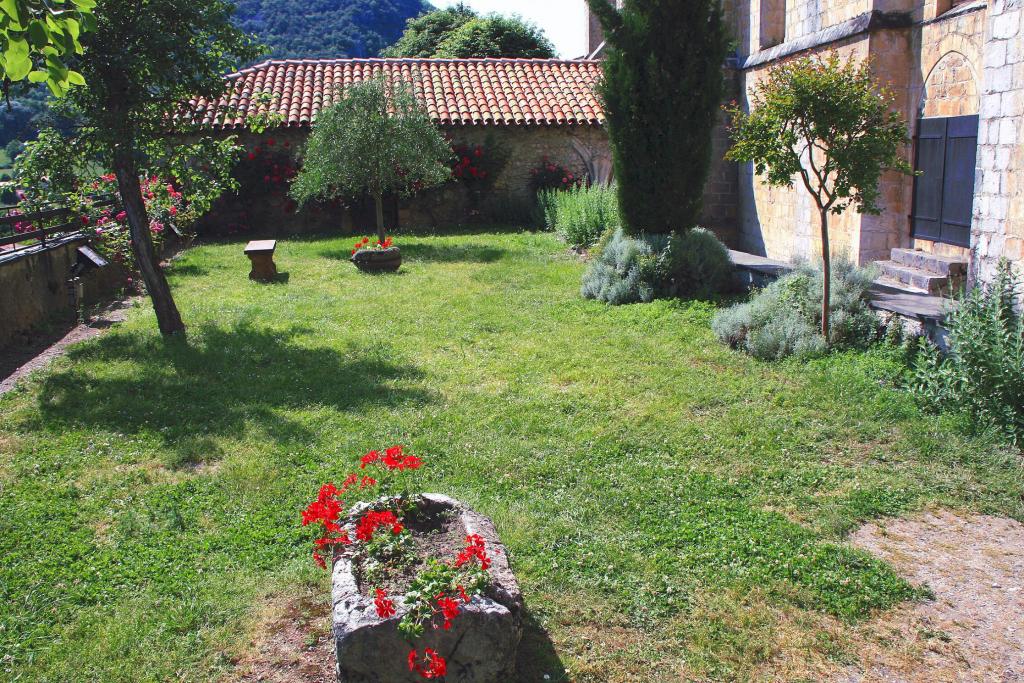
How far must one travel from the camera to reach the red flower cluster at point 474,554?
320 centimetres

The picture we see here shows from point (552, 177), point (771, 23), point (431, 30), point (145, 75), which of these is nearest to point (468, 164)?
point (552, 177)

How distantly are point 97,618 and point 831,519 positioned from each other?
3.84 metres

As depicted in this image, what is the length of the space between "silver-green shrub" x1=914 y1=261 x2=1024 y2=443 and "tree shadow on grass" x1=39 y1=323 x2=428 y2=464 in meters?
4.02

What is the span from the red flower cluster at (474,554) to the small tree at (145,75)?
624 centimetres

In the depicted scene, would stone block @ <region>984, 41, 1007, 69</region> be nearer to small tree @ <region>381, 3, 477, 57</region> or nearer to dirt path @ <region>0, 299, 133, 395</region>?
dirt path @ <region>0, 299, 133, 395</region>

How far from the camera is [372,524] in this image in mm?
3453

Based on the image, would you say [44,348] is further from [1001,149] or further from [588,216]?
[1001,149]

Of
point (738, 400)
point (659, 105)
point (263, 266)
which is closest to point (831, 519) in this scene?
point (738, 400)

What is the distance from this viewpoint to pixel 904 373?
645 cm

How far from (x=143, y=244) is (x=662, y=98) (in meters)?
6.64

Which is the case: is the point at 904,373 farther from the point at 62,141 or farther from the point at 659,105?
the point at 62,141

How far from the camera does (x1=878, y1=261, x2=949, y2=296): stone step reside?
8375 millimetres

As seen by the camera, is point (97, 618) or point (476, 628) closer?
point (476, 628)

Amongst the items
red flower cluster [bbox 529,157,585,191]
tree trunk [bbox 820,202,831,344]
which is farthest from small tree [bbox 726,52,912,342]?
red flower cluster [bbox 529,157,585,191]
